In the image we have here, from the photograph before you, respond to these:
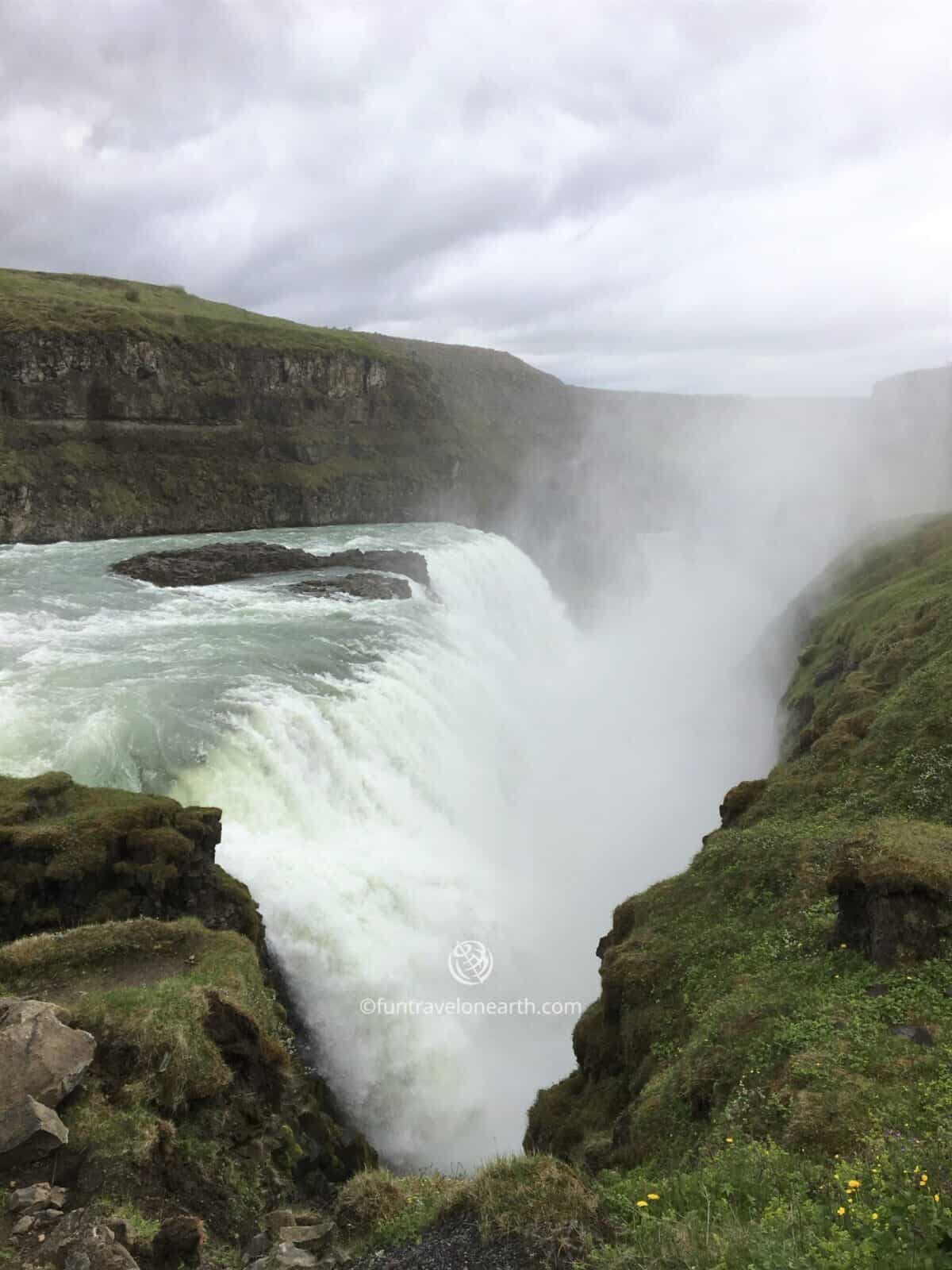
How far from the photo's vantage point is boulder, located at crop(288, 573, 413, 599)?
144ft

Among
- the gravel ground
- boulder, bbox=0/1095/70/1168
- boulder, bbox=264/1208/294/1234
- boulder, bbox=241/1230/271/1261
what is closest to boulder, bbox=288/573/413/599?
boulder, bbox=264/1208/294/1234

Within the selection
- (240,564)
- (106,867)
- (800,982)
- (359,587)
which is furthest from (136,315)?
(800,982)

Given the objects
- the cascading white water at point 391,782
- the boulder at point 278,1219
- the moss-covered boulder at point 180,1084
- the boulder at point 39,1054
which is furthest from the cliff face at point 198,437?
the boulder at point 278,1219

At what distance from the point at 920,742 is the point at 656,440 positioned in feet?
477

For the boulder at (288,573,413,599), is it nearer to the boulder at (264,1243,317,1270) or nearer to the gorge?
the gorge

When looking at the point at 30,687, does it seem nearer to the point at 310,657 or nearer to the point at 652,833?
the point at 310,657

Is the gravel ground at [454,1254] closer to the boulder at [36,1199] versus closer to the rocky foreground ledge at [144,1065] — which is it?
the rocky foreground ledge at [144,1065]

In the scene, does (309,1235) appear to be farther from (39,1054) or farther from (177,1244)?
(39,1054)

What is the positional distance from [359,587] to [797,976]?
36.1 metres

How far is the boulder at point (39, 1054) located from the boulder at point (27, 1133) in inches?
6.6

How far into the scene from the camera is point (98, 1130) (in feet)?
30.1

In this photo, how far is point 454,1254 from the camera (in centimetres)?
757

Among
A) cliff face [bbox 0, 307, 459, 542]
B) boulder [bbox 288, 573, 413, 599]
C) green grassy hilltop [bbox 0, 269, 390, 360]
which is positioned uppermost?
green grassy hilltop [bbox 0, 269, 390, 360]

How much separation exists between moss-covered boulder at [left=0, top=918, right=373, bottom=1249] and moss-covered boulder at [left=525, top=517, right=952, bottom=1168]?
427 cm
